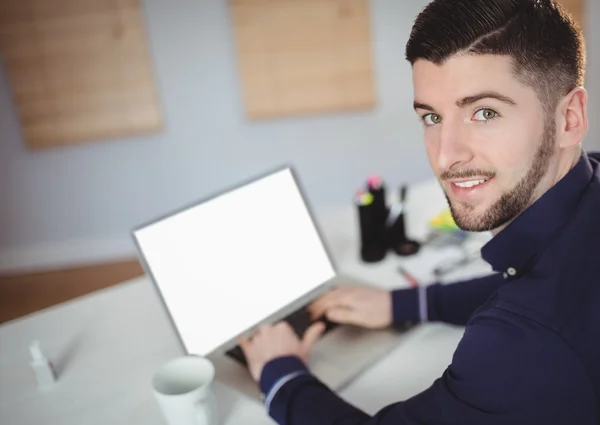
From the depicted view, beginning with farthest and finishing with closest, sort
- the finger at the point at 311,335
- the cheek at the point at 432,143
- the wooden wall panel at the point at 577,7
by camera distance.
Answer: the wooden wall panel at the point at 577,7, the finger at the point at 311,335, the cheek at the point at 432,143

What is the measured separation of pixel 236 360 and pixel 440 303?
0.40m

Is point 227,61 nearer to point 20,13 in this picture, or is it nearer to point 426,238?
point 20,13

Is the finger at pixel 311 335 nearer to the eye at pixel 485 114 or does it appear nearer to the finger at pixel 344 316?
the finger at pixel 344 316

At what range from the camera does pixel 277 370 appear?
952mm

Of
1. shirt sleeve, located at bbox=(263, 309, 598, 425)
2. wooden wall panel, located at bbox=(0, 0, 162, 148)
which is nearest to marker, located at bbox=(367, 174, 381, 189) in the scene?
shirt sleeve, located at bbox=(263, 309, 598, 425)

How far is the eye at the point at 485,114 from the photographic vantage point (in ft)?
2.64

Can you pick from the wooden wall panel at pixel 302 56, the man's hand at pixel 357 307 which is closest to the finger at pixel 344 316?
the man's hand at pixel 357 307

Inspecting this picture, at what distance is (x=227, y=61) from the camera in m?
2.79

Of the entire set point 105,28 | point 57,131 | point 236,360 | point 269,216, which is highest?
point 105,28

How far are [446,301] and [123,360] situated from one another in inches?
24.9

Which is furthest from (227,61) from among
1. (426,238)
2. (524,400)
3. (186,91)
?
(524,400)

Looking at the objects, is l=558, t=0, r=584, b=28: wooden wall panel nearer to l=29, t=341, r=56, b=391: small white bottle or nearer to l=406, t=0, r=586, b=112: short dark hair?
l=406, t=0, r=586, b=112: short dark hair

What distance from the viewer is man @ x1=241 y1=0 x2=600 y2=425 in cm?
69

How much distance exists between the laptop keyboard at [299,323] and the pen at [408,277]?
22cm
